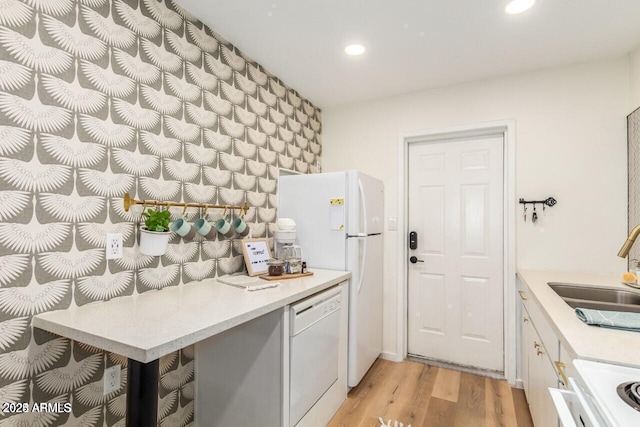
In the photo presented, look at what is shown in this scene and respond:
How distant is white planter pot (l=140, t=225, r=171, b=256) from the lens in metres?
1.55

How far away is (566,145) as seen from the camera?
2.41 meters

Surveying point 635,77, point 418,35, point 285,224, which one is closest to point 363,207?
point 285,224

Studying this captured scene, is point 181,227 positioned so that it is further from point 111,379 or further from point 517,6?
A: point 517,6

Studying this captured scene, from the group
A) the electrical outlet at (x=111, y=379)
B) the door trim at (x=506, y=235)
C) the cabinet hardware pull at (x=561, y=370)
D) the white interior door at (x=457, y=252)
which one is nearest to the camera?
the cabinet hardware pull at (x=561, y=370)

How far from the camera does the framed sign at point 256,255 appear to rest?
216cm

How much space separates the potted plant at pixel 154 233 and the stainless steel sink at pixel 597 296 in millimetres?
2128

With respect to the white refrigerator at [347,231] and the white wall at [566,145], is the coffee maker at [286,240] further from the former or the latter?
the white wall at [566,145]

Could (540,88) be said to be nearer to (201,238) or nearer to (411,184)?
(411,184)

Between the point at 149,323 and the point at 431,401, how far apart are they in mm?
2021

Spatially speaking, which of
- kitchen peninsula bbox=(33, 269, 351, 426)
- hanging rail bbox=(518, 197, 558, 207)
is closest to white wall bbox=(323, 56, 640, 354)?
hanging rail bbox=(518, 197, 558, 207)

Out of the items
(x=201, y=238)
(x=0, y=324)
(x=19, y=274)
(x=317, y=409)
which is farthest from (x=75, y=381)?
(x=317, y=409)

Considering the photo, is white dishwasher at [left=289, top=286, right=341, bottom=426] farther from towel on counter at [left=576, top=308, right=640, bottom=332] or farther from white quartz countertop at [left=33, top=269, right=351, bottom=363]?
towel on counter at [left=576, top=308, right=640, bottom=332]

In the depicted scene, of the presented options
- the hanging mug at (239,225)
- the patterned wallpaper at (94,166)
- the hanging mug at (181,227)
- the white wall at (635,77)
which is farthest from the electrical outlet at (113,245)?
the white wall at (635,77)

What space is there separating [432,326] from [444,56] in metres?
2.27
